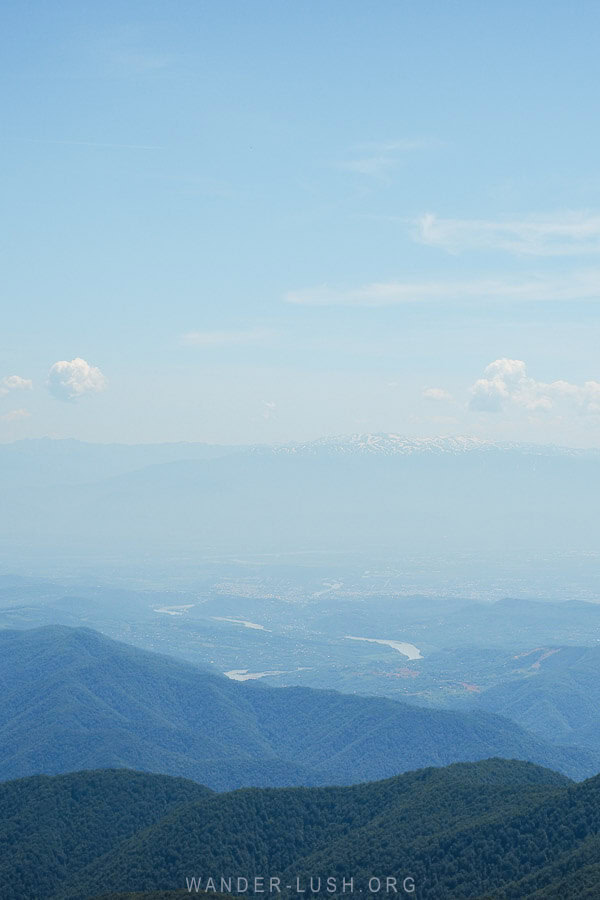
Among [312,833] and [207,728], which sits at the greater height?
[312,833]

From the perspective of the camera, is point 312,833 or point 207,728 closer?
point 312,833

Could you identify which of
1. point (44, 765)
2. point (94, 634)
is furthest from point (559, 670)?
point (44, 765)

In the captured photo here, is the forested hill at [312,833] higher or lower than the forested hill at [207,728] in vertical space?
higher

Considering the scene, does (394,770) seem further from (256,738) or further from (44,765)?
(44,765)

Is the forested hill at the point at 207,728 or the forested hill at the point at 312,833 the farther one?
the forested hill at the point at 207,728

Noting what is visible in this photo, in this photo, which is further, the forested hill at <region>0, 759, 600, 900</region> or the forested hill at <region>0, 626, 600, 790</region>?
the forested hill at <region>0, 626, 600, 790</region>
